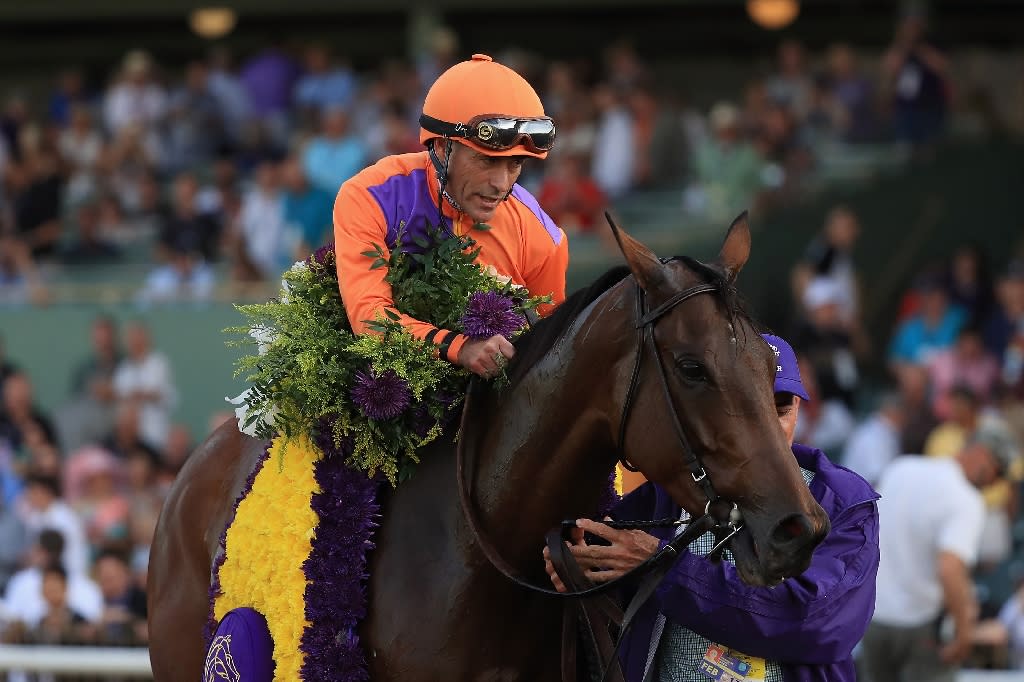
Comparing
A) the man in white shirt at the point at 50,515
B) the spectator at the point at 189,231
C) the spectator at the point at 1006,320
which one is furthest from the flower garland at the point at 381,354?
the spectator at the point at 189,231

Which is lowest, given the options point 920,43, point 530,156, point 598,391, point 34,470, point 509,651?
point 34,470

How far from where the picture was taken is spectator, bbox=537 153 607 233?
11.3 metres

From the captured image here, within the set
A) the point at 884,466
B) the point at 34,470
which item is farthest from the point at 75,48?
the point at 884,466

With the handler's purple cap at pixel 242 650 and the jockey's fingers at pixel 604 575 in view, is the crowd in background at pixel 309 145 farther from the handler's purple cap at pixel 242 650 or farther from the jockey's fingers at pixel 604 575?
the jockey's fingers at pixel 604 575

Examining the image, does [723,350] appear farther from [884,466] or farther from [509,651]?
[884,466]

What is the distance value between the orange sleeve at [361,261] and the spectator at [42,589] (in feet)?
14.7

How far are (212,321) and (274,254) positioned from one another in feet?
2.61

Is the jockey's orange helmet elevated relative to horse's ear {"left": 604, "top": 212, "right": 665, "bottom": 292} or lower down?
elevated

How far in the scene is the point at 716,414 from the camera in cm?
321

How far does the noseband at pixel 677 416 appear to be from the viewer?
3211 mm

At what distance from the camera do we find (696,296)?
3.31 metres

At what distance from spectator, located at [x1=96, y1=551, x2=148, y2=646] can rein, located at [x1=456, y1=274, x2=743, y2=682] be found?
401cm

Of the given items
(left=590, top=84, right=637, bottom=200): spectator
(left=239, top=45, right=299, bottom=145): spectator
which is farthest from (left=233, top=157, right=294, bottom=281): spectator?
(left=590, top=84, right=637, bottom=200): spectator

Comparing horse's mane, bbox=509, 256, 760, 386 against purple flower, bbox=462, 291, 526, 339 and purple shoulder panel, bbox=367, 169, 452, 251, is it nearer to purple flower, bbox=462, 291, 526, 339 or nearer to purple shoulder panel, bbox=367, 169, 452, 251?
purple flower, bbox=462, 291, 526, 339
